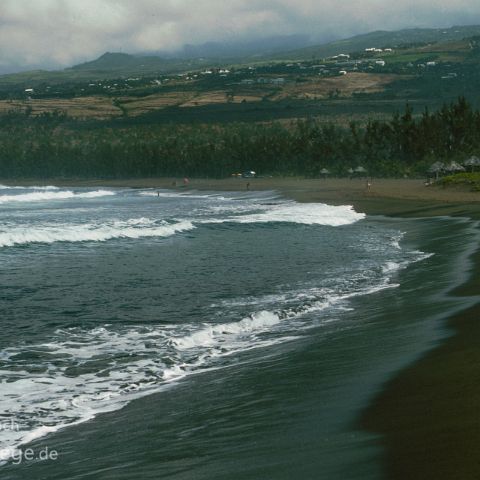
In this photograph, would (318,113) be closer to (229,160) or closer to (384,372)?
(229,160)

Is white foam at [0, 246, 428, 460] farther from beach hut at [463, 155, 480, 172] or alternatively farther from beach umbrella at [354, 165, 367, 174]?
beach umbrella at [354, 165, 367, 174]

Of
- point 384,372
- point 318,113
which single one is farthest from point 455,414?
point 318,113

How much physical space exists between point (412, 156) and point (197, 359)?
100 meters

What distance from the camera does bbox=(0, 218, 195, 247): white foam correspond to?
128 ft

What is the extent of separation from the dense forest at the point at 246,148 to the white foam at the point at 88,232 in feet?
200

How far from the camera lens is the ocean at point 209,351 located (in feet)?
29.8

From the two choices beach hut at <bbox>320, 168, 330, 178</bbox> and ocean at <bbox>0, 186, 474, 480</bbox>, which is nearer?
ocean at <bbox>0, 186, 474, 480</bbox>

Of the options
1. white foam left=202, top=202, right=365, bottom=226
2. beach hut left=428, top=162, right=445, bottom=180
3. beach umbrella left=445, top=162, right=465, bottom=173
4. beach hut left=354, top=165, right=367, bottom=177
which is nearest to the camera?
white foam left=202, top=202, right=365, bottom=226

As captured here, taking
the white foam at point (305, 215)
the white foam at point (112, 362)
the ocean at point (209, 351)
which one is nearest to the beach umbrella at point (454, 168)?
the white foam at point (305, 215)

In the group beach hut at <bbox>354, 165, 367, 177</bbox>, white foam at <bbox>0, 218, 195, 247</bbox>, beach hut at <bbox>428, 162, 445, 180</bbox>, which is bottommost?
beach hut at <bbox>354, 165, 367, 177</bbox>

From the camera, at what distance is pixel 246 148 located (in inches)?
5374

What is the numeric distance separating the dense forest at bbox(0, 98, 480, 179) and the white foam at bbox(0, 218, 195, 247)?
6106 cm

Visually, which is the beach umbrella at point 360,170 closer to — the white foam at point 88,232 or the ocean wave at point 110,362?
the white foam at point 88,232

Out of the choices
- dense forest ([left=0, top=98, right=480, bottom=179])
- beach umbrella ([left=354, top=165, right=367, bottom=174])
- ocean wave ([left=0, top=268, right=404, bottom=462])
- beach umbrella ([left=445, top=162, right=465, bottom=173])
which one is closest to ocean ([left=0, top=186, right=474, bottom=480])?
ocean wave ([left=0, top=268, right=404, bottom=462])
